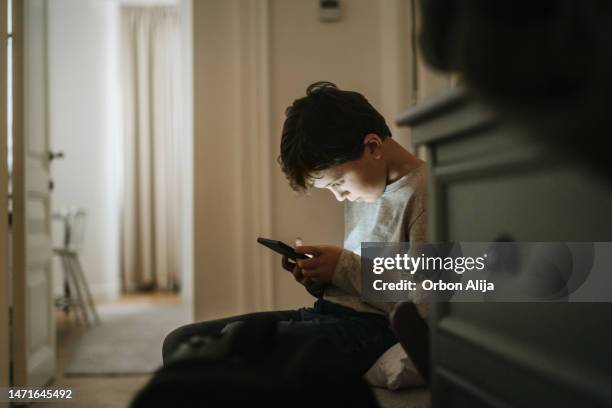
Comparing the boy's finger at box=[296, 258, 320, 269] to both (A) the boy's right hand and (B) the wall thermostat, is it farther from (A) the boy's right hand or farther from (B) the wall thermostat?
(B) the wall thermostat

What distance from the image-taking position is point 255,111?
1.97 m

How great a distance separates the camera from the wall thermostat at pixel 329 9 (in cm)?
197

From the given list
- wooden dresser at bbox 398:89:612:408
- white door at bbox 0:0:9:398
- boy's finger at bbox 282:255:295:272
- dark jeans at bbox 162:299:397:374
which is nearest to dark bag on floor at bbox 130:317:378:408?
wooden dresser at bbox 398:89:612:408

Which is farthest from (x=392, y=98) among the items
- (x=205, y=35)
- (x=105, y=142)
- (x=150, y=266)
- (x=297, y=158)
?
(x=150, y=266)

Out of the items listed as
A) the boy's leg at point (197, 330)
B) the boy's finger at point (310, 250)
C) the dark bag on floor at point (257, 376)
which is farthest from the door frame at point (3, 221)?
the dark bag on floor at point (257, 376)

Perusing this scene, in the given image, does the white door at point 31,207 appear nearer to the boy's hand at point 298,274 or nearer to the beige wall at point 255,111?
the beige wall at point 255,111

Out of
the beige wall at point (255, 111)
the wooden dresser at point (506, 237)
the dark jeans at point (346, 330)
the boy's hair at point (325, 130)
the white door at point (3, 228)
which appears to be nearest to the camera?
the wooden dresser at point (506, 237)

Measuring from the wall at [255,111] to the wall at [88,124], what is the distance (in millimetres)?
2857

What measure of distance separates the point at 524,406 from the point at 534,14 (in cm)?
42

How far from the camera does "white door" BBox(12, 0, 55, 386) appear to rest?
1.89m

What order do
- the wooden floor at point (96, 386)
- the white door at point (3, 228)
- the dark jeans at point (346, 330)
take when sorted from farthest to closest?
the wooden floor at point (96, 386) → the white door at point (3, 228) → the dark jeans at point (346, 330)

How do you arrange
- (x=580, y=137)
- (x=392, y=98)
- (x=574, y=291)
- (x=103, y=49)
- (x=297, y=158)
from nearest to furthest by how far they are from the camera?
(x=580, y=137) < (x=574, y=291) < (x=297, y=158) < (x=392, y=98) < (x=103, y=49)

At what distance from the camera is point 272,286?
1.98 m

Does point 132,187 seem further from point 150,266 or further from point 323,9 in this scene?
point 323,9
